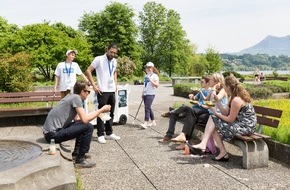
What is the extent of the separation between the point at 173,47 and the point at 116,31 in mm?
11240

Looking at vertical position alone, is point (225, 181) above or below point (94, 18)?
below

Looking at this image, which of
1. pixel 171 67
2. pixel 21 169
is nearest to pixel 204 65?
pixel 171 67

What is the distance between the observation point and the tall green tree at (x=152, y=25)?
6322 cm

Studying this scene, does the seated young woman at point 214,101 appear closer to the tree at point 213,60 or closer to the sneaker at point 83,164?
the sneaker at point 83,164

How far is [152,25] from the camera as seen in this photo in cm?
6297

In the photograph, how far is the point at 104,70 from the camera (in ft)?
26.6

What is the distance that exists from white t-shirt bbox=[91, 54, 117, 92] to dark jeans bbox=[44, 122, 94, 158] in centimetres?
221

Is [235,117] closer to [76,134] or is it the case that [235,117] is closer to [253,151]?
[253,151]

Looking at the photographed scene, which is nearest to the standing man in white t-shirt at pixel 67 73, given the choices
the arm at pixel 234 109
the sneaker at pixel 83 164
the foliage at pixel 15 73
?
the sneaker at pixel 83 164

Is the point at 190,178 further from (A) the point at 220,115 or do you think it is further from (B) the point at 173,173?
(A) the point at 220,115

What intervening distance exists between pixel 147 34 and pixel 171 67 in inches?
297

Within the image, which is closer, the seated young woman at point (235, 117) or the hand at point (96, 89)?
the seated young woman at point (235, 117)

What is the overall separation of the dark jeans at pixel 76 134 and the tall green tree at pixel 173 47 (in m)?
55.5

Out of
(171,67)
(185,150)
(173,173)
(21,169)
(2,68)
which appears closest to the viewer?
(21,169)
